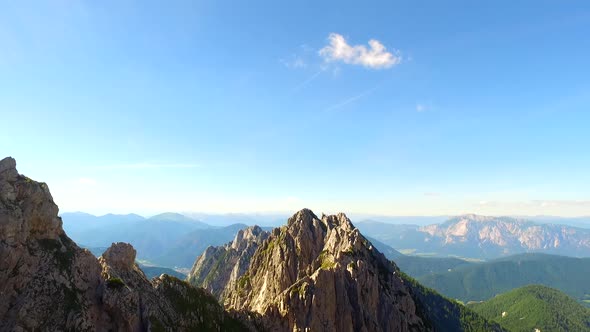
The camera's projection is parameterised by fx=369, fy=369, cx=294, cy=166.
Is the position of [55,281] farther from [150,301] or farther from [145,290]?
[145,290]

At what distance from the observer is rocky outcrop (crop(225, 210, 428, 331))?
10031 centimetres

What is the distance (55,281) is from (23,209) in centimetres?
1356

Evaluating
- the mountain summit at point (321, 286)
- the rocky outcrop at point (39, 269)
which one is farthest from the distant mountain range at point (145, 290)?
the mountain summit at point (321, 286)

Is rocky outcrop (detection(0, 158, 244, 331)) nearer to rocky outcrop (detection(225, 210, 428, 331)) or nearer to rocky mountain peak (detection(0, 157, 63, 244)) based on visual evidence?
rocky mountain peak (detection(0, 157, 63, 244))

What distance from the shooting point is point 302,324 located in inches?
3841

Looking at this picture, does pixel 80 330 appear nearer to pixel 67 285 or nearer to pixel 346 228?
pixel 67 285

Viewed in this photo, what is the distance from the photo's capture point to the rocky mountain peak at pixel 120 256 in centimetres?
7281

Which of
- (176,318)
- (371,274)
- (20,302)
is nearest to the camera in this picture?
(20,302)

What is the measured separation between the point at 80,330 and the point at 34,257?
14121 millimetres

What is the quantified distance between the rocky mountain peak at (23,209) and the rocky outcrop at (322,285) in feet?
161

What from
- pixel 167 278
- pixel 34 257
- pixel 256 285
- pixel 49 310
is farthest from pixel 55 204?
pixel 256 285

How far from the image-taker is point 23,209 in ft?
203

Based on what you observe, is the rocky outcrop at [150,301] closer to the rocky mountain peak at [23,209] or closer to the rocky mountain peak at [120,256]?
the rocky mountain peak at [120,256]

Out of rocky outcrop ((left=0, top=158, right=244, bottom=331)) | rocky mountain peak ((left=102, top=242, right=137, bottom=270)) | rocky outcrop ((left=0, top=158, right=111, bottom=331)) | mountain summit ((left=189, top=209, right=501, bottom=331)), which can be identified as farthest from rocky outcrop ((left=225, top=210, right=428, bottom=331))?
rocky outcrop ((left=0, top=158, right=111, bottom=331))
